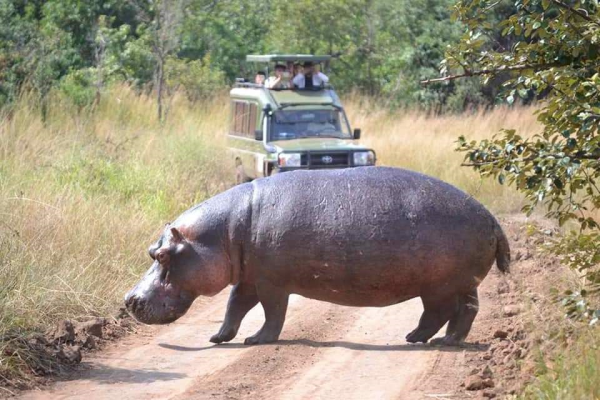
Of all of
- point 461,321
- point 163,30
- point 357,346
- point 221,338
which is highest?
point 163,30

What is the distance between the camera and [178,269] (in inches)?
328

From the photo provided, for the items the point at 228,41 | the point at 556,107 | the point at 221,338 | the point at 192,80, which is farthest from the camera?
the point at 228,41

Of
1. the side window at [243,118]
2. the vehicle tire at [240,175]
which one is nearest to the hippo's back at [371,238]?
the vehicle tire at [240,175]

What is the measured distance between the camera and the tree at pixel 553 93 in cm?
596

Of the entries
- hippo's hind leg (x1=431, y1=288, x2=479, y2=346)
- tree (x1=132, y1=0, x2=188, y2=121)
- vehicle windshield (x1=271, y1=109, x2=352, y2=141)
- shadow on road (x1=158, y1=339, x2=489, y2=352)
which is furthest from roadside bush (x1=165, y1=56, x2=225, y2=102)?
hippo's hind leg (x1=431, y1=288, x2=479, y2=346)

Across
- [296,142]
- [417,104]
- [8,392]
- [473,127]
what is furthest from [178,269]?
[417,104]

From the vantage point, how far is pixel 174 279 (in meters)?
8.34

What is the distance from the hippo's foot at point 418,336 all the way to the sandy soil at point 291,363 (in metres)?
0.07

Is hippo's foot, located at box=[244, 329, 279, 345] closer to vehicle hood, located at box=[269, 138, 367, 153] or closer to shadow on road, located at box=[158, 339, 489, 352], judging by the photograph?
shadow on road, located at box=[158, 339, 489, 352]

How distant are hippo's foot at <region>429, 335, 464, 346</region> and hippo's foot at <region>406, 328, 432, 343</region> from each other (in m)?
0.07

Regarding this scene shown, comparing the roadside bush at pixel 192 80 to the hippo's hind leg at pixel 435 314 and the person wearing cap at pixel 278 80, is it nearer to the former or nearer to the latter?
the person wearing cap at pixel 278 80

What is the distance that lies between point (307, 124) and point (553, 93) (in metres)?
10.9

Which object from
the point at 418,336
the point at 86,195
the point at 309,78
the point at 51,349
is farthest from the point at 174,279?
the point at 309,78

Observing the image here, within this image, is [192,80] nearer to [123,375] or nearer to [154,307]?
[154,307]
